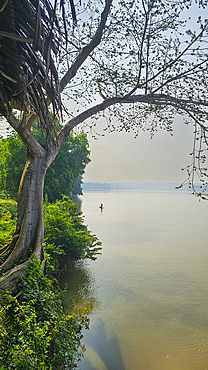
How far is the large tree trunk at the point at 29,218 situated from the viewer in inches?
154

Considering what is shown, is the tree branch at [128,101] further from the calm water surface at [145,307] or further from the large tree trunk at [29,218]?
the calm water surface at [145,307]

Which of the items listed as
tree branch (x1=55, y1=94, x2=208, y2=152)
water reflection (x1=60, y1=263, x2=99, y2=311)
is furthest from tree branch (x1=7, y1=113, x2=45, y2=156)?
water reflection (x1=60, y1=263, x2=99, y2=311)

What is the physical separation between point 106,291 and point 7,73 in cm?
591

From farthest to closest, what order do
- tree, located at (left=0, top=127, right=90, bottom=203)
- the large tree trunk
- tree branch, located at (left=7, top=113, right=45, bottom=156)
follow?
tree, located at (left=0, top=127, right=90, bottom=203)
tree branch, located at (left=7, top=113, right=45, bottom=156)
the large tree trunk

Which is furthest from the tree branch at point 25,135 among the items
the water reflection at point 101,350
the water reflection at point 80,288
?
the water reflection at point 101,350

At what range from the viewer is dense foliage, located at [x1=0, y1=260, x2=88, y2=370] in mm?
2383

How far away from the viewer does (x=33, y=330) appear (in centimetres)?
273

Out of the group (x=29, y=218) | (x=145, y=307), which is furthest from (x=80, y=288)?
(x=29, y=218)

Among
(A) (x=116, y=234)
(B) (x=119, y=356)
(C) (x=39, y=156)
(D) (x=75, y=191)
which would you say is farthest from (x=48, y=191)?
(D) (x=75, y=191)

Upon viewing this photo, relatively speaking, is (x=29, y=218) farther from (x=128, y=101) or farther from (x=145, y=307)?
(x=145, y=307)

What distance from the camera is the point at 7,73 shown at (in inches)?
113

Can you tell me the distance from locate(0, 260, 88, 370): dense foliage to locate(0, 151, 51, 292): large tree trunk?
1.19 feet

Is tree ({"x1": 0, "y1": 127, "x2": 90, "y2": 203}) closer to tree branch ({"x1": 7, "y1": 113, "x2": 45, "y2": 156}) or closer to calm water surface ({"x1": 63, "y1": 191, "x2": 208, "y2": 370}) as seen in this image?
calm water surface ({"x1": 63, "y1": 191, "x2": 208, "y2": 370})

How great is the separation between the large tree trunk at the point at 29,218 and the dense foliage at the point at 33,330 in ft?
1.19
